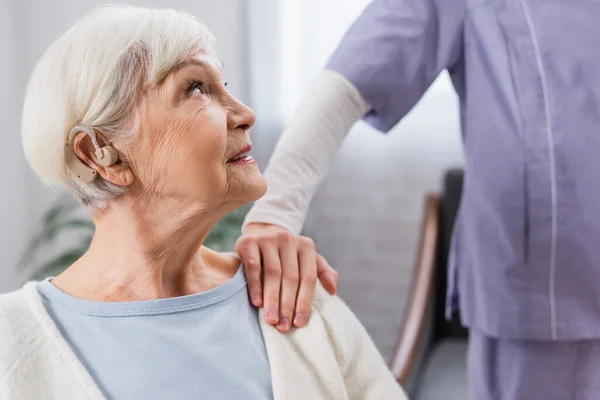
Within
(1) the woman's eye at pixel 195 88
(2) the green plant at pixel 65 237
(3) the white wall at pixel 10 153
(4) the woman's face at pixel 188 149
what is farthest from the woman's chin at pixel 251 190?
(3) the white wall at pixel 10 153

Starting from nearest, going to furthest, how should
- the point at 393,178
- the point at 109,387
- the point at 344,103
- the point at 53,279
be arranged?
1. the point at 109,387
2. the point at 53,279
3. the point at 344,103
4. the point at 393,178

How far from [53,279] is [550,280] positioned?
2.48 feet

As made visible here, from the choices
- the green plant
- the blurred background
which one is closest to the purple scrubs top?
the green plant

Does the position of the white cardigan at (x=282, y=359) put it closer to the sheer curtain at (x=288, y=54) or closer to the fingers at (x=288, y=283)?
the fingers at (x=288, y=283)

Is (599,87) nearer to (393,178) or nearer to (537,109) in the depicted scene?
(537,109)

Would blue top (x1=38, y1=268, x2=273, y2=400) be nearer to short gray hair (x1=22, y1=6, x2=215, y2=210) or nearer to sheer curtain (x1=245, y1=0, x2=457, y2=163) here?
short gray hair (x1=22, y1=6, x2=215, y2=210)

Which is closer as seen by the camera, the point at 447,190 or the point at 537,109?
the point at 537,109

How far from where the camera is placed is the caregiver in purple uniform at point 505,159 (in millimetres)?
1107

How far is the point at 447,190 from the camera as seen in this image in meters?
2.62

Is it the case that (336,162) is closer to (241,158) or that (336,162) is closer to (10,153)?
(10,153)

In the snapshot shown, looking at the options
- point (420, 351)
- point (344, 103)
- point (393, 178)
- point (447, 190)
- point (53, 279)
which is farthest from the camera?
point (393, 178)

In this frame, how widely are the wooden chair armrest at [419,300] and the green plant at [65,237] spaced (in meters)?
0.58

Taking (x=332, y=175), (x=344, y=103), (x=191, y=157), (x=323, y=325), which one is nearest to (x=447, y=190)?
(x=332, y=175)

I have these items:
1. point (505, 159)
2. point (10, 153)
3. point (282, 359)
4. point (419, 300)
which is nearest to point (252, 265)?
point (282, 359)
